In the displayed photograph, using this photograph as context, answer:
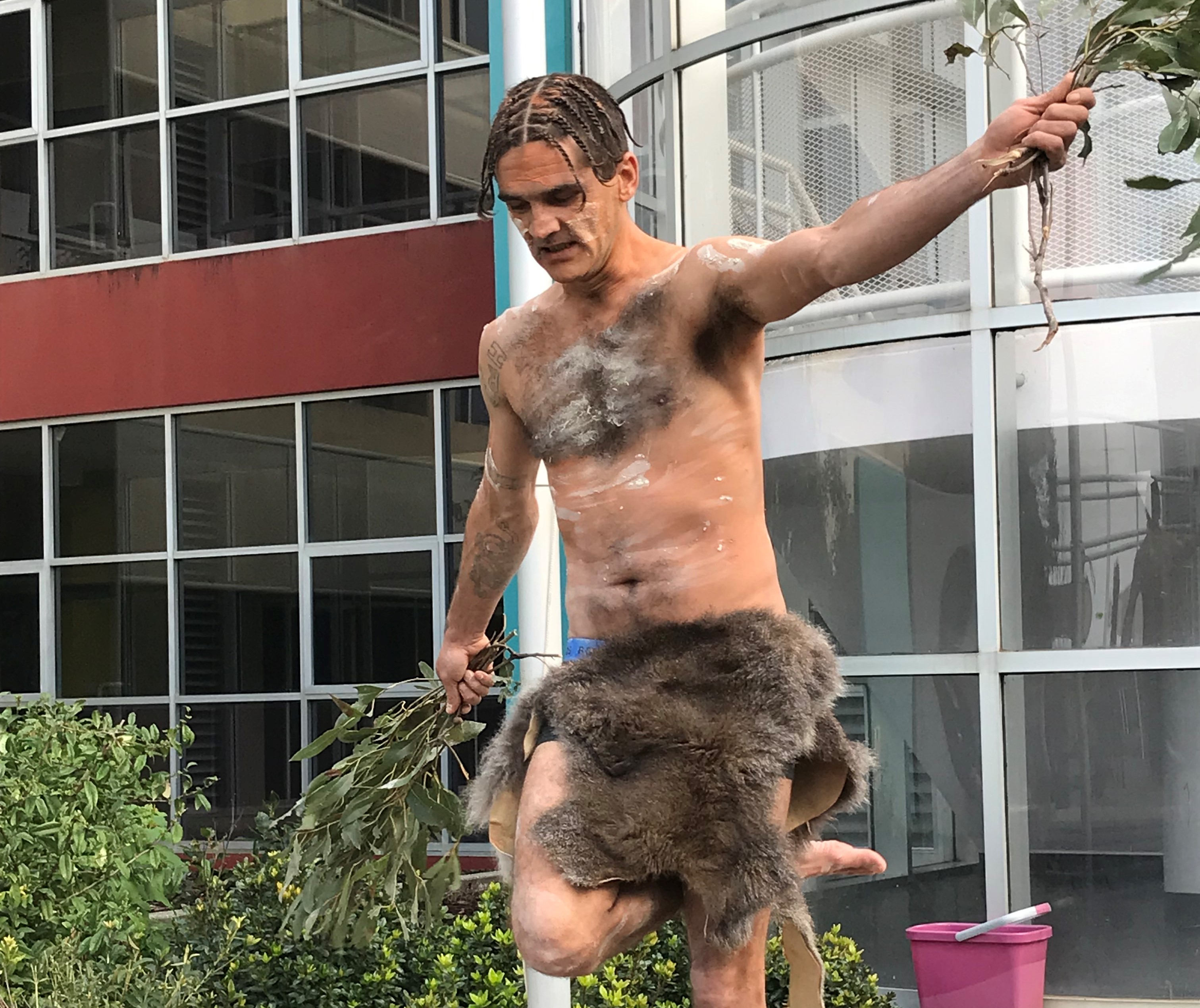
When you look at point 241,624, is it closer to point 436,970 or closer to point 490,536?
point 436,970

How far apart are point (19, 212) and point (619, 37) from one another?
5.70 meters

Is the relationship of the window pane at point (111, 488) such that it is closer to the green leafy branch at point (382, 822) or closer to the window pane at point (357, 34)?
the window pane at point (357, 34)

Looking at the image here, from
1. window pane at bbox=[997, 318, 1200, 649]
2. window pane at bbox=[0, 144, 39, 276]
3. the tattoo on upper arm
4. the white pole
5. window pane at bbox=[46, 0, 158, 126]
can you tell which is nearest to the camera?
the tattoo on upper arm

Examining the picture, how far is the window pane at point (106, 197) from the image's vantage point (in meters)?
12.2

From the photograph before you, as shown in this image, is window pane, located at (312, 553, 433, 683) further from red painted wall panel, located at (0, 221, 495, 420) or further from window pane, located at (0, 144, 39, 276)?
window pane, located at (0, 144, 39, 276)

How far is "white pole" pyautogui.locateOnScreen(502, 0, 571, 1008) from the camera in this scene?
6.07m

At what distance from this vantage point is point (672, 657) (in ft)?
12.4

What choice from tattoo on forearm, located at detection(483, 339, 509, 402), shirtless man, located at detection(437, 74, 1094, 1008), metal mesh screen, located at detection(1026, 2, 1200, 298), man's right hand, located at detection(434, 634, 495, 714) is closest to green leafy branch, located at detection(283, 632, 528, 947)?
man's right hand, located at detection(434, 634, 495, 714)

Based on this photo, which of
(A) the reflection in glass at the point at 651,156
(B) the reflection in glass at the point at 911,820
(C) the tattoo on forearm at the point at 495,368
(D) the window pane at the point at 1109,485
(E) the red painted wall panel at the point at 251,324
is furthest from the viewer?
(E) the red painted wall panel at the point at 251,324

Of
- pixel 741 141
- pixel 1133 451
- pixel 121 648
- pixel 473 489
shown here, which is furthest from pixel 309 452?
pixel 1133 451

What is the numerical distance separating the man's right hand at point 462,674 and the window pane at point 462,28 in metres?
7.13

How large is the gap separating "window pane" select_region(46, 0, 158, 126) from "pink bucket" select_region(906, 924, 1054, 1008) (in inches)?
318

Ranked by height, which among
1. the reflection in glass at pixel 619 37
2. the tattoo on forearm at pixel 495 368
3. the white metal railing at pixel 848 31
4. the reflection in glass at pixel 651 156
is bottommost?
the tattoo on forearm at pixel 495 368

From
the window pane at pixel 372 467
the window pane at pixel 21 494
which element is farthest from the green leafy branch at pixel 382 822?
the window pane at pixel 21 494
